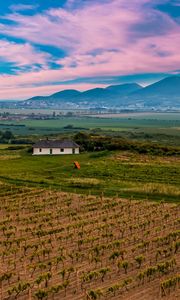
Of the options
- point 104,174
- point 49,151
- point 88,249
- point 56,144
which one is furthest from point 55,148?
point 88,249

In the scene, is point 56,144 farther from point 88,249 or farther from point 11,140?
point 88,249

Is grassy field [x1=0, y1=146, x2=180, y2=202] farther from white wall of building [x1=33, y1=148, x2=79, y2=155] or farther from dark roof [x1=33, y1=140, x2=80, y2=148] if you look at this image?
dark roof [x1=33, y1=140, x2=80, y2=148]

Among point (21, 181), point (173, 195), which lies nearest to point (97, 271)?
point (173, 195)

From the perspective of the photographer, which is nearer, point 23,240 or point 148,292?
point 148,292

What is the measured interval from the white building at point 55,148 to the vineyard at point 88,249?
37.2 metres

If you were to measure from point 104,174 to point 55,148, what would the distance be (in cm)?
2526

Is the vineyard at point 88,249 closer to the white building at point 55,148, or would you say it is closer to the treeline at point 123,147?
the white building at point 55,148

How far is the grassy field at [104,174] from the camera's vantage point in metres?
43.4

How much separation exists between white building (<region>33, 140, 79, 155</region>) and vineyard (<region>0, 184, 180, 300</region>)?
37.2m

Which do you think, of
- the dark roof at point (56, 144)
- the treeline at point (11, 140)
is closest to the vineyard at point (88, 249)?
the dark roof at point (56, 144)

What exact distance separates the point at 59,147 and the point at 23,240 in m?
50.6

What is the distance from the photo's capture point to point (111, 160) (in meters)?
65.9

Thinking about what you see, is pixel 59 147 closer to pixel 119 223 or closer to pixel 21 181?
pixel 21 181

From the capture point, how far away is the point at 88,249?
24.9 meters
